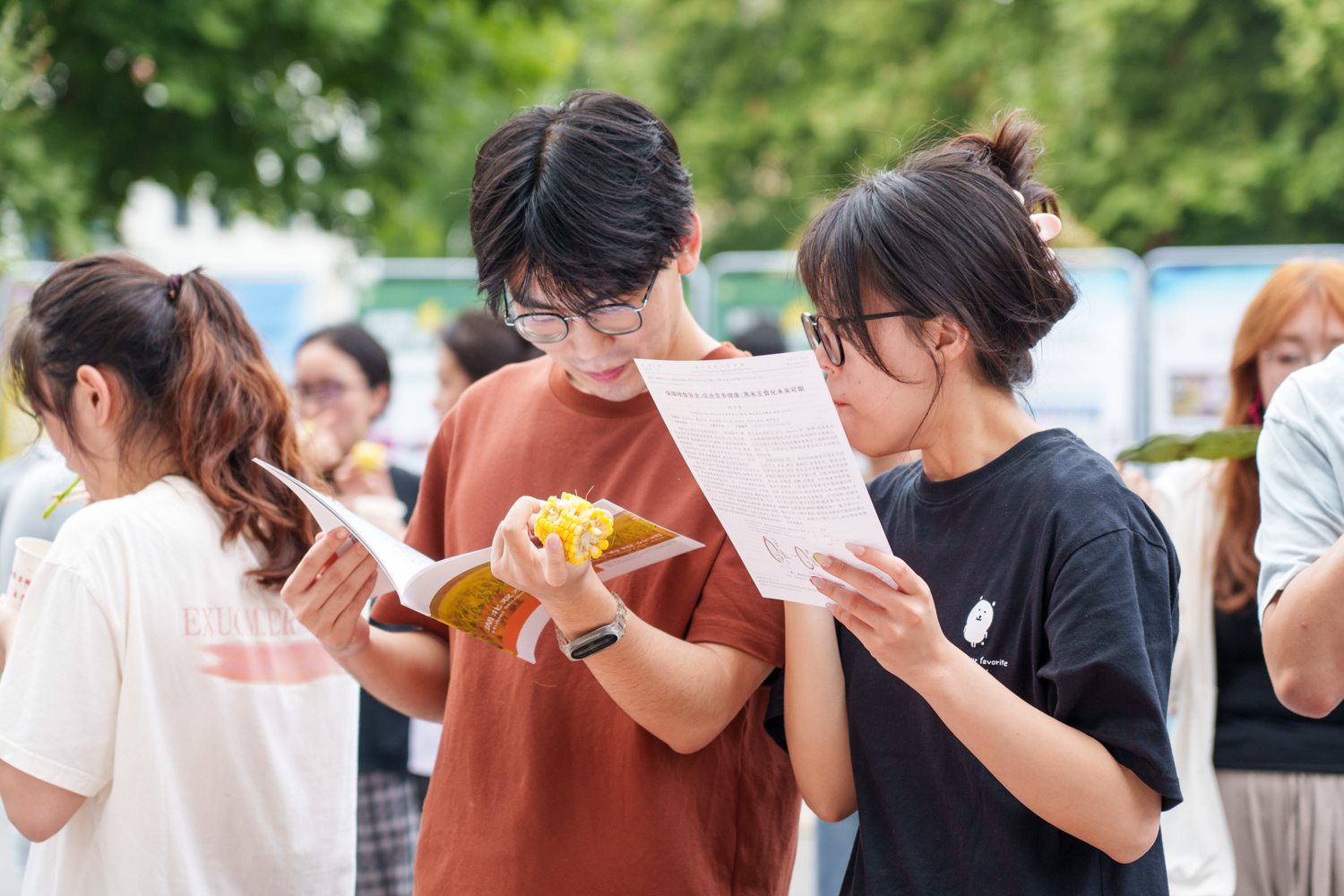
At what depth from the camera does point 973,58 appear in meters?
13.3

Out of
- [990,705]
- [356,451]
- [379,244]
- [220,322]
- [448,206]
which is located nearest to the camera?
[990,705]

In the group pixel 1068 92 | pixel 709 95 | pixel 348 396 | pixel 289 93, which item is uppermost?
pixel 709 95

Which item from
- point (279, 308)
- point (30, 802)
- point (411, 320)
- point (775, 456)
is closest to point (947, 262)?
point (775, 456)

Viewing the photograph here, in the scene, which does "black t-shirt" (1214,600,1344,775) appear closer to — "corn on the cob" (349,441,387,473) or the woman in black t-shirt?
the woman in black t-shirt

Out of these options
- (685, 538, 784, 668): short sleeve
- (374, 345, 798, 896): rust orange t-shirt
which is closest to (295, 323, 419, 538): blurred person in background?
(374, 345, 798, 896): rust orange t-shirt

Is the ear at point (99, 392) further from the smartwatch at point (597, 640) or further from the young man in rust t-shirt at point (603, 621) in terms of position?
the smartwatch at point (597, 640)

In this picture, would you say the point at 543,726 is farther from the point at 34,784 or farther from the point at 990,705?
the point at 34,784

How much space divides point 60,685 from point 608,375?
101 cm

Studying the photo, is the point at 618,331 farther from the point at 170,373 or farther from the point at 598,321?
the point at 170,373

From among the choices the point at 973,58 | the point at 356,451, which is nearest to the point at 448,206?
the point at 973,58

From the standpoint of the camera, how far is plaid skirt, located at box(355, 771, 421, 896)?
3176 mm

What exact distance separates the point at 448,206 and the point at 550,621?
19.0m

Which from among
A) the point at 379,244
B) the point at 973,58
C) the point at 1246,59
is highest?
the point at 973,58

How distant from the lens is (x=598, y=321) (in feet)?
5.47
